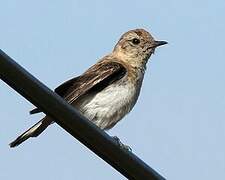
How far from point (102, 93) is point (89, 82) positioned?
36cm

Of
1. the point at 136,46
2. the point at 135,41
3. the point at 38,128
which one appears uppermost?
the point at 135,41

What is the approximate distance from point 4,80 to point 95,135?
2.76ft

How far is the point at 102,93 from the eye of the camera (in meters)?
10.9

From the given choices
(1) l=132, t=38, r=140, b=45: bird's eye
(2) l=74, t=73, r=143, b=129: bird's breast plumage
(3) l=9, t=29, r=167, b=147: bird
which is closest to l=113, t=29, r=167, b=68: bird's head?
(1) l=132, t=38, r=140, b=45: bird's eye

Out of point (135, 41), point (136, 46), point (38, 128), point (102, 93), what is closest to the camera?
point (38, 128)

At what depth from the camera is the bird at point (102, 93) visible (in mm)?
10797

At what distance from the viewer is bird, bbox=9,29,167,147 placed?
10.8 m

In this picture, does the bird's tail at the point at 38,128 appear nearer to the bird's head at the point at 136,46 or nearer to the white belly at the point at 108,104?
the white belly at the point at 108,104

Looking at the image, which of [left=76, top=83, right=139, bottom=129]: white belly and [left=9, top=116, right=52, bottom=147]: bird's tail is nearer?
[left=9, top=116, right=52, bottom=147]: bird's tail

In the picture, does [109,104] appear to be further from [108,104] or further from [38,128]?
[38,128]

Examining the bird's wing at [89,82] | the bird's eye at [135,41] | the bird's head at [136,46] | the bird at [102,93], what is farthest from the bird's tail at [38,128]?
the bird's eye at [135,41]

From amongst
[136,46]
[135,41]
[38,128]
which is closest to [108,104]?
[38,128]

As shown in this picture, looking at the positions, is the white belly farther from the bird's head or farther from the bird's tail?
the bird's head

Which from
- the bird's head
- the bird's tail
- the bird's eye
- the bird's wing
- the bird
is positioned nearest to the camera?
the bird's tail
